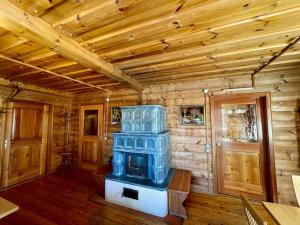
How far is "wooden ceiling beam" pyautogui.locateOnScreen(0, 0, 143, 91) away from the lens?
1.21 metres

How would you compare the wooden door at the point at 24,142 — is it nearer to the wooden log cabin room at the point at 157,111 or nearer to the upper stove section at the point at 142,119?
the wooden log cabin room at the point at 157,111

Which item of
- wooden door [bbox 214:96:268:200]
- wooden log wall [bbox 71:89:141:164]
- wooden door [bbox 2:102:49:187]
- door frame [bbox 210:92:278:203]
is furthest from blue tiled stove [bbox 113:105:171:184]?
wooden door [bbox 2:102:49:187]

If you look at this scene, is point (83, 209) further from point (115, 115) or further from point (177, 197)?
point (115, 115)

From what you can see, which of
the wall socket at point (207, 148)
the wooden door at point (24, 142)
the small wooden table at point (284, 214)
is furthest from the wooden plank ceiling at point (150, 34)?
the small wooden table at point (284, 214)

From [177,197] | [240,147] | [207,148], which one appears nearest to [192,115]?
[207,148]

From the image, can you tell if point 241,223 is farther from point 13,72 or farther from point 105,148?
point 13,72

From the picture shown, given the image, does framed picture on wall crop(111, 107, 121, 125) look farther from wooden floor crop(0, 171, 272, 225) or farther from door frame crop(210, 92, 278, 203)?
door frame crop(210, 92, 278, 203)

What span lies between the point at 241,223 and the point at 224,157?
1.19m

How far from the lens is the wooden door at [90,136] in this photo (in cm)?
445

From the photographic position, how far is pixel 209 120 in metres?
3.33

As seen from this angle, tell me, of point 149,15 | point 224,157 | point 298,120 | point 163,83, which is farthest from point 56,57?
point 298,120

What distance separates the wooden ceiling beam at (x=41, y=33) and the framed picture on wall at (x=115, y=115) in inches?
81.8

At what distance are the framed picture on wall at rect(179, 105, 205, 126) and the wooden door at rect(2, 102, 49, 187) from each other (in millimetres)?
3872

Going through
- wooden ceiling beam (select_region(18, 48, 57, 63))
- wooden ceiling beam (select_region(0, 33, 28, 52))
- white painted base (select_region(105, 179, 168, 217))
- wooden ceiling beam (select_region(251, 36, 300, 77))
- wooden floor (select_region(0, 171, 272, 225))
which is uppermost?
wooden ceiling beam (select_region(0, 33, 28, 52))
